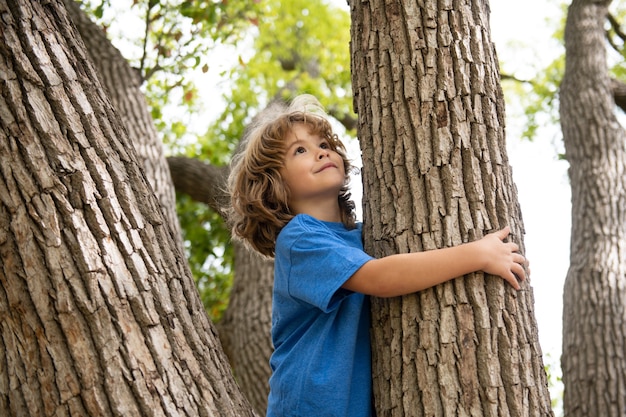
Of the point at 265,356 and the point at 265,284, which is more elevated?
the point at 265,284

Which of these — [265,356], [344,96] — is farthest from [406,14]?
[344,96]

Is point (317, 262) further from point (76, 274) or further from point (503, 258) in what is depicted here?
point (76, 274)

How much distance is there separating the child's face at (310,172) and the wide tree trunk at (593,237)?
2075mm

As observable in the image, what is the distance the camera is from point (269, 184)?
2646 millimetres

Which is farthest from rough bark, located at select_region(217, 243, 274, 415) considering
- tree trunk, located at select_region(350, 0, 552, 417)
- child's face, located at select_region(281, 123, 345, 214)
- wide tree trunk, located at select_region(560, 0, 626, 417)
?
tree trunk, located at select_region(350, 0, 552, 417)

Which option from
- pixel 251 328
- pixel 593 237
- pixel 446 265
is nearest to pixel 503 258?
pixel 446 265

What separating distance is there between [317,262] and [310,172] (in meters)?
0.51

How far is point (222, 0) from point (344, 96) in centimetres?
543

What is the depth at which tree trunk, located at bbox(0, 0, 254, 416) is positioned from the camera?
5.81 feet

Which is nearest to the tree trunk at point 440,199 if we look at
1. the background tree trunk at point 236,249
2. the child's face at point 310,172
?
the child's face at point 310,172

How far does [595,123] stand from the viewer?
4684mm

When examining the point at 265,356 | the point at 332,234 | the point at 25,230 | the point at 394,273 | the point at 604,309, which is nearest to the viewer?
the point at 25,230

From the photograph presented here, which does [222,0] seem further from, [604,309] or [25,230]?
[25,230]

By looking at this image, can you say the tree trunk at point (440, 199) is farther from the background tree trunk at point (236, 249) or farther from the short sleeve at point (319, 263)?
the background tree trunk at point (236, 249)
